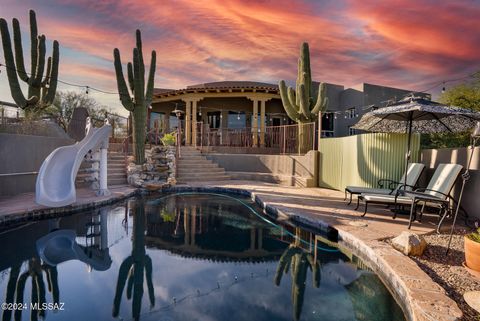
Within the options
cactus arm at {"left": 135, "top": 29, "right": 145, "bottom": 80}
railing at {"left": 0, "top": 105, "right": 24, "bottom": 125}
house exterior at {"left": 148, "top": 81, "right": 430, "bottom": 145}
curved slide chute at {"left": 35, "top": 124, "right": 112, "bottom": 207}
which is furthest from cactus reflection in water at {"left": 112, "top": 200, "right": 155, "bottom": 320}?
house exterior at {"left": 148, "top": 81, "right": 430, "bottom": 145}

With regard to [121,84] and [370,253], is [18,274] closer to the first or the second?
[370,253]

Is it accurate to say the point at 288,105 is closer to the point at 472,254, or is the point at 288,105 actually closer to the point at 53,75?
the point at 472,254

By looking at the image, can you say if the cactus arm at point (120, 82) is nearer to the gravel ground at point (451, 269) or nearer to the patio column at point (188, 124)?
the patio column at point (188, 124)

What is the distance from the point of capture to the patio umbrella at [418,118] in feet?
16.9

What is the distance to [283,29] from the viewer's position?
10836 mm

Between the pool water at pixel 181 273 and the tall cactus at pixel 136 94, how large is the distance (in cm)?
463

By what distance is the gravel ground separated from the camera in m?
2.61

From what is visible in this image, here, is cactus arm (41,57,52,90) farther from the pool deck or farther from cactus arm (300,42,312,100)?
cactus arm (300,42,312,100)

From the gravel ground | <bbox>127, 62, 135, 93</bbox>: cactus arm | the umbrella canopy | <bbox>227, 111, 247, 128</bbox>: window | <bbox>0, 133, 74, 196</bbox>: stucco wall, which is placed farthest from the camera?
<bbox>227, 111, 247, 128</bbox>: window

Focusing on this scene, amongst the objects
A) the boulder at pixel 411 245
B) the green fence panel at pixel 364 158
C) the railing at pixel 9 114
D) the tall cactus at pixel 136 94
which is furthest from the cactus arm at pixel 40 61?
the boulder at pixel 411 245

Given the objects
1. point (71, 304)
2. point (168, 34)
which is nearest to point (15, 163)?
point (71, 304)

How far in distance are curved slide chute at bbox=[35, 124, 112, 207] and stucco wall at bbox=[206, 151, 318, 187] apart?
19.5 ft

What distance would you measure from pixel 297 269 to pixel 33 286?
11.3 ft

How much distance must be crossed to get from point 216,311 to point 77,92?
2649 cm
